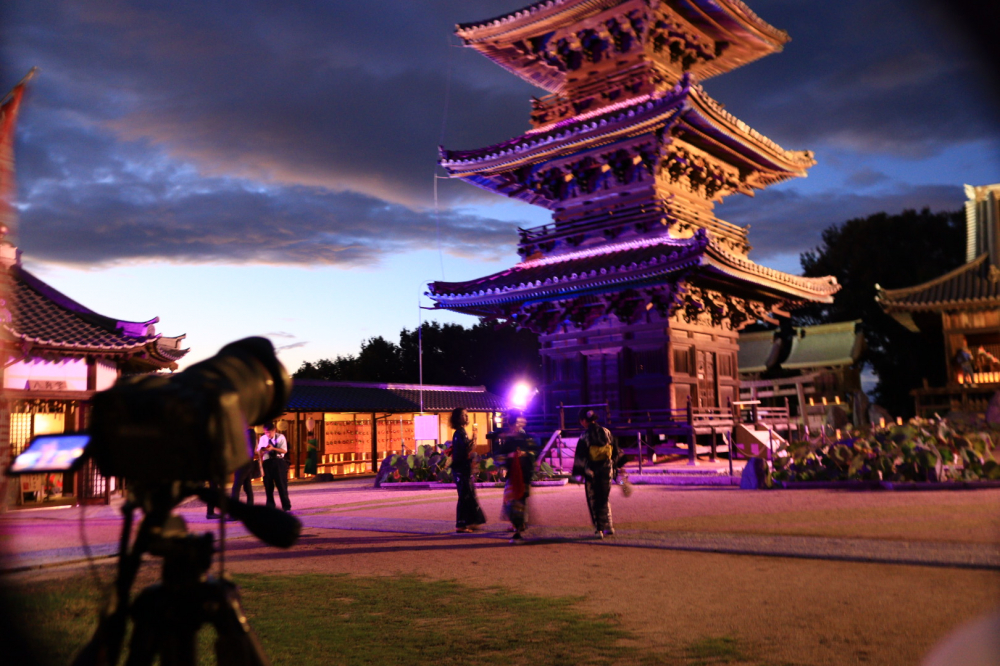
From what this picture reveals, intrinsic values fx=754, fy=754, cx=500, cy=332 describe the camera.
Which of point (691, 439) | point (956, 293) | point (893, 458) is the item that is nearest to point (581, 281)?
point (691, 439)

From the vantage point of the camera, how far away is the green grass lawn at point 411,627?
4715 millimetres

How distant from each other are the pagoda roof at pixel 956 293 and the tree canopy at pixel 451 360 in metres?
27.4

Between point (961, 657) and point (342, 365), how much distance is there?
56.3 metres

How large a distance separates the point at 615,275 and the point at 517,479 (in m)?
11.7

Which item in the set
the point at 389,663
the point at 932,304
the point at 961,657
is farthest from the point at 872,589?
the point at 932,304

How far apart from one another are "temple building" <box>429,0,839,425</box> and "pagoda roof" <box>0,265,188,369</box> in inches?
361

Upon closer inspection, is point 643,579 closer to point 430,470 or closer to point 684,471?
point 684,471

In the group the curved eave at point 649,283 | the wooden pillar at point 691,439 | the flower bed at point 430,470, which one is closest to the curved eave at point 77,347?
the flower bed at point 430,470

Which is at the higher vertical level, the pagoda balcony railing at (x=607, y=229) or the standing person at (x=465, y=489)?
the pagoda balcony railing at (x=607, y=229)

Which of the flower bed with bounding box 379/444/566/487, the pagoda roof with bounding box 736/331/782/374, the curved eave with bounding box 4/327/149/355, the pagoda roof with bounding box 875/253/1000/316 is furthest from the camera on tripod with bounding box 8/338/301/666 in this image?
the pagoda roof with bounding box 736/331/782/374

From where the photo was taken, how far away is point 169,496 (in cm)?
157

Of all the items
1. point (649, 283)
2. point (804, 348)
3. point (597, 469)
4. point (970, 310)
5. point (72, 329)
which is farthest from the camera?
point (804, 348)

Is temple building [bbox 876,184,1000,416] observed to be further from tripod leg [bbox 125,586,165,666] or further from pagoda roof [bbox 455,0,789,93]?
tripod leg [bbox 125,586,165,666]

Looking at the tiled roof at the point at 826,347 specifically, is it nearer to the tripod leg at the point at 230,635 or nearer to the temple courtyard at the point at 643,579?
the temple courtyard at the point at 643,579
